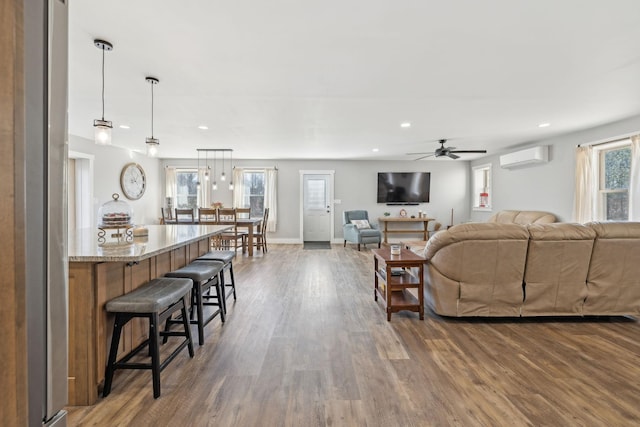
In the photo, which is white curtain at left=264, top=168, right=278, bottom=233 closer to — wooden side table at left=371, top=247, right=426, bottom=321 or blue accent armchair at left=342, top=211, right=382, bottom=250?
blue accent armchair at left=342, top=211, right=382, bottom=250

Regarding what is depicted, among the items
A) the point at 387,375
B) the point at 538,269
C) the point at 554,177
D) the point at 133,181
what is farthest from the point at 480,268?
the point at 133,181

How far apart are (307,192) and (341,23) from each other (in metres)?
6.25

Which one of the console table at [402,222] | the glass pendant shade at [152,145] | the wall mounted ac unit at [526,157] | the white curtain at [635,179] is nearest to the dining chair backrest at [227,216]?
the glass pendant shade at [152,145]

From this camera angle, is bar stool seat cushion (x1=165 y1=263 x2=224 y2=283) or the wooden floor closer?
the wooden floor

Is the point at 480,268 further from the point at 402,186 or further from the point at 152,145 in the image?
the point at 402,186

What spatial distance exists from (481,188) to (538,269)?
5.91 meters

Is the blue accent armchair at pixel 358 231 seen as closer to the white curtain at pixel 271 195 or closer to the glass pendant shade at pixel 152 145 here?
the white curtain at pixel 271 195

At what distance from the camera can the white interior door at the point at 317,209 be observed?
817 cm

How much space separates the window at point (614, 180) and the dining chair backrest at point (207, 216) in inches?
264

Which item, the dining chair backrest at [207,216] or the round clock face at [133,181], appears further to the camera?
the round clock face at [133,181]

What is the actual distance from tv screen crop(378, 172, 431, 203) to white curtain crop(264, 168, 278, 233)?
281 centimetres

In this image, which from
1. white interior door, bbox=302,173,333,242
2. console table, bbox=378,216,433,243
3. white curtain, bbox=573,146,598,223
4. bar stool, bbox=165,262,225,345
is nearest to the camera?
bar stool, bbox=165,262,225,345

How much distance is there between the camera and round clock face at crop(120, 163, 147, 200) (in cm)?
662

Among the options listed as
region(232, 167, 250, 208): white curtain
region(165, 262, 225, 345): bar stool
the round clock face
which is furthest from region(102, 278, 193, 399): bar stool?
region(232, 167, 250, 208): white curtain
